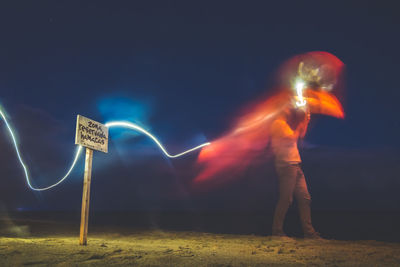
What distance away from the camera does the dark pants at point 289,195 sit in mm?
9109

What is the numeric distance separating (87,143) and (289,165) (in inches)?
212

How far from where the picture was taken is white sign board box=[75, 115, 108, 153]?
21.3 ft

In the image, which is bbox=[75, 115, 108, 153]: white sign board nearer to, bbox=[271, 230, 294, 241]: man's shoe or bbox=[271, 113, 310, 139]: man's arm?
bbox=[271, 113, 310, 139]: man's arm

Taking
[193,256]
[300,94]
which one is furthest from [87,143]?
[300,94]

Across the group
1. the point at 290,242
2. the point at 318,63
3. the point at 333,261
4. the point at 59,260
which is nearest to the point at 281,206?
the point at 290,242

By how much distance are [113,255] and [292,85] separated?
22.3 ft

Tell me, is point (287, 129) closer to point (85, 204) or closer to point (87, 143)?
point (87, 143)

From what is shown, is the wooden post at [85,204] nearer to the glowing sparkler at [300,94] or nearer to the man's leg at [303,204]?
the man's leg at [303,204]

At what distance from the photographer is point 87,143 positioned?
6.66 metres

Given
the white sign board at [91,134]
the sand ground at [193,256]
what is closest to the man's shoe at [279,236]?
the sand ground at [193,256]

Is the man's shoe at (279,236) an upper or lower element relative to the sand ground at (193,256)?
upper

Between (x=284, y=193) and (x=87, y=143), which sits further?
(x=284, y=193)

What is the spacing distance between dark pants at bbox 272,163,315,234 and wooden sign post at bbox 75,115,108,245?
484 centimetres

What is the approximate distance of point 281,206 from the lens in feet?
30.0
